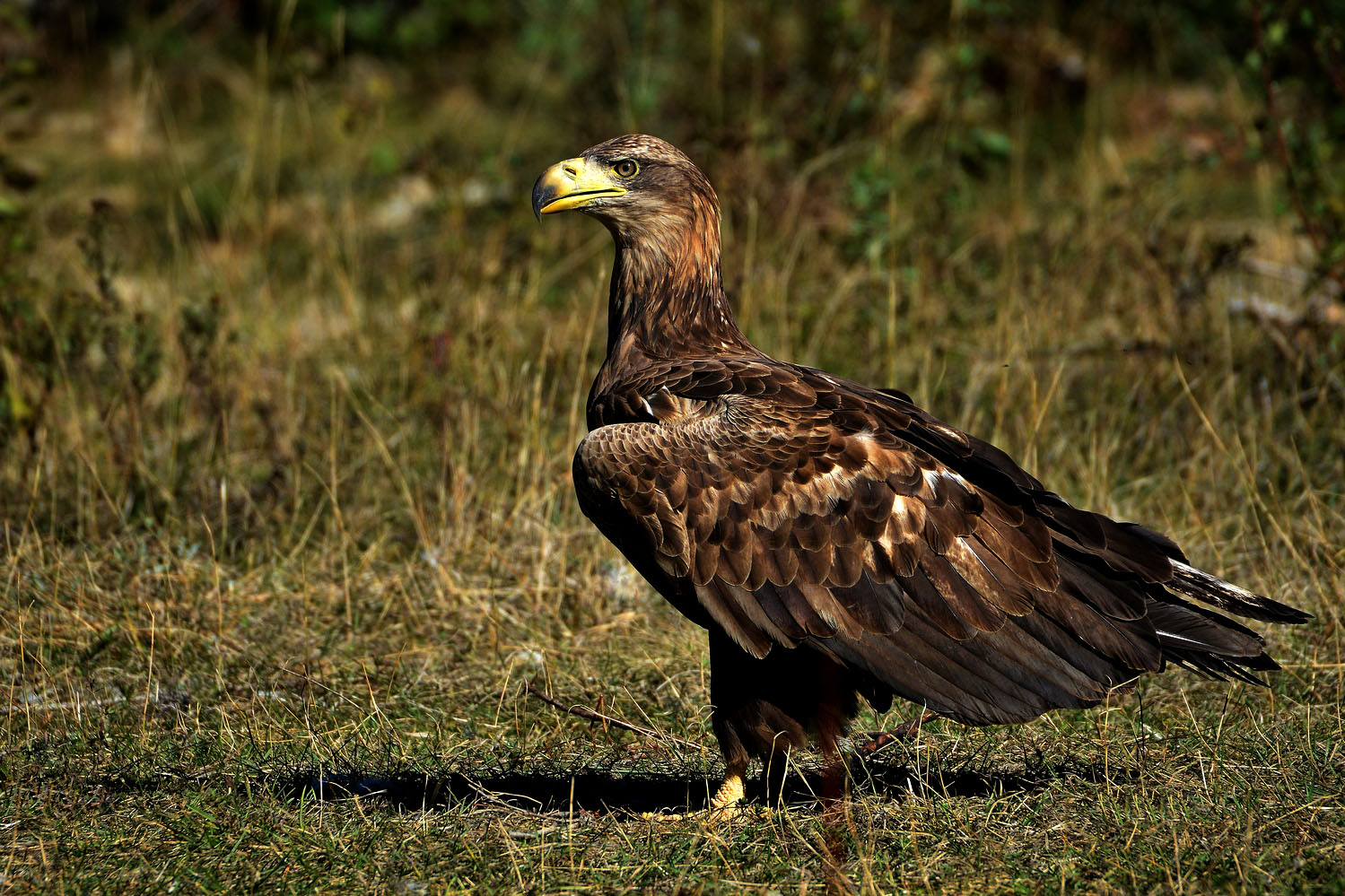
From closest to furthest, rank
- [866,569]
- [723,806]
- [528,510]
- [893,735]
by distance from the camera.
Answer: [866,569], [723,806], [893,735], [528,510]

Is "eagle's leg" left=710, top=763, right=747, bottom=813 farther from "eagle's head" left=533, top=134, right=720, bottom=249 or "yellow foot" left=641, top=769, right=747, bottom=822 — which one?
"eagle's head" left=533, top=134, right=720, bottom=249

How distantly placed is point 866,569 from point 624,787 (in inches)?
38.8

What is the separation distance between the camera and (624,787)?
157 inches

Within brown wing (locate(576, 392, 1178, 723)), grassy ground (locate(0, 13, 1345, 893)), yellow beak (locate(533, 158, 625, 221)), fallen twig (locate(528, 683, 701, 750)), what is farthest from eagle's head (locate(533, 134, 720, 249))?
fallen twig (locate(528, 683, 701, 750))

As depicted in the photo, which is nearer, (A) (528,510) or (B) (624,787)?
(B) (624,787)

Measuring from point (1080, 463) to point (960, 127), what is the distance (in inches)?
109

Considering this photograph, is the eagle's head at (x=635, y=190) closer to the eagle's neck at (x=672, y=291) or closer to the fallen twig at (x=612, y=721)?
the eagle's neck at (x=672, y=291)

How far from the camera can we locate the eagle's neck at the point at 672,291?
423 cm

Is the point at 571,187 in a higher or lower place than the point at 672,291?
higher

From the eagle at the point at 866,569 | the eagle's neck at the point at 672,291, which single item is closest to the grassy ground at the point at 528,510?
the eagle at the point at 866,569

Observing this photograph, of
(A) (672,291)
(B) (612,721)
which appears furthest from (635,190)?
(B) (612,721)

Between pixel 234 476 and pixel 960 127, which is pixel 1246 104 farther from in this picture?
pixel 234 476

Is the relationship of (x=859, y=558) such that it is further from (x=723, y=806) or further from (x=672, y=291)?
(x=672, y=291)

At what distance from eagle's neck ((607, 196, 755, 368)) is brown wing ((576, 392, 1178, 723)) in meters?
0.60
